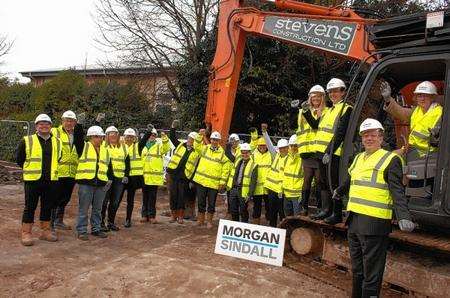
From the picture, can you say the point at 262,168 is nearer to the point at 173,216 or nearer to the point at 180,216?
the point at 180,216

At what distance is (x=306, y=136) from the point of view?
21.6 feet

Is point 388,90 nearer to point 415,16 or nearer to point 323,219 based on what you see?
point 415,16

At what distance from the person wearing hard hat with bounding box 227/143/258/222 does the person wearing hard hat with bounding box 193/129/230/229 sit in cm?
20

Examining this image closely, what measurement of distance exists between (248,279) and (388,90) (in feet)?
9.60

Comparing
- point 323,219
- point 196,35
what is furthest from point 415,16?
point 196,35

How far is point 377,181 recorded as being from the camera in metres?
4.61

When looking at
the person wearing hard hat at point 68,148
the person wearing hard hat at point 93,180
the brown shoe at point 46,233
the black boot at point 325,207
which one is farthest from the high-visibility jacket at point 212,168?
the black boot at point 325,207

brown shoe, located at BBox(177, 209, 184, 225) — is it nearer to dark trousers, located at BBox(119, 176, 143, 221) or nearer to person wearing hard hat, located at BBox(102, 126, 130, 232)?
dark trousers, located at BBox(119, 176, 143, 221)

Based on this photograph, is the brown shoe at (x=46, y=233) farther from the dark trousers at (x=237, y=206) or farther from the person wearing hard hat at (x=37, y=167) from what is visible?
the dark trousers at (x=237, y=206)

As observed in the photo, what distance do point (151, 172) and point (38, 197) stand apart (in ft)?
8.32

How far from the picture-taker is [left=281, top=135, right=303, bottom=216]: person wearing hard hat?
7906mm

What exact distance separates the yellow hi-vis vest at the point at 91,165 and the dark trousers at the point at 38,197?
1.62ft

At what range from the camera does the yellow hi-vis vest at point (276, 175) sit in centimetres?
822

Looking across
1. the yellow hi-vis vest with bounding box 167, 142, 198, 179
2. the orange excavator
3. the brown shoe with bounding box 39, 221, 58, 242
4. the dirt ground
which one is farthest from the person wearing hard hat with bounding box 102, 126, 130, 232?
the orange excavator
